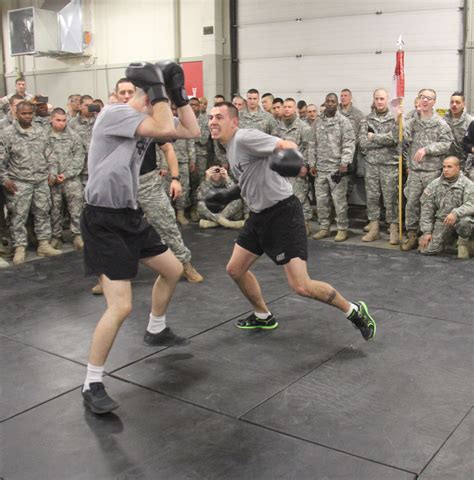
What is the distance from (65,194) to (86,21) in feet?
27.0

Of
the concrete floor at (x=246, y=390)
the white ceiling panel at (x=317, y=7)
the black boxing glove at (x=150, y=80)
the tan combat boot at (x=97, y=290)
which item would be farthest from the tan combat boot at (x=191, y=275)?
the white ceiling panel at (x=317, y=7)

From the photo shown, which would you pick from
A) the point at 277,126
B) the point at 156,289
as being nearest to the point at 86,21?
the point at 277,126

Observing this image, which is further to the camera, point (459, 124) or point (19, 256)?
point (459, 124)

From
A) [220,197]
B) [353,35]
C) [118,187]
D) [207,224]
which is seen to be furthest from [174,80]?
[353,35]

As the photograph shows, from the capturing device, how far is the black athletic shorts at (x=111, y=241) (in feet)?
12.1

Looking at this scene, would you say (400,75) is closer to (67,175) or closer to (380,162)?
(380,162)

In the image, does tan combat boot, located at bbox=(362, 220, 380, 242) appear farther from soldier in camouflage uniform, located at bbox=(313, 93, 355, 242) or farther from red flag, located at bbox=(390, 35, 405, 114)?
red flag, located at bbox=(390, 35, 405, 114)

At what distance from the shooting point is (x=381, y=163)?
859 centimetres

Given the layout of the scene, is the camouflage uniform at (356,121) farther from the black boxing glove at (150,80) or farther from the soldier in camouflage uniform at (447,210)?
the black boxing glove at (150,80)

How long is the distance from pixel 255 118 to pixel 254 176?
561 centimetres

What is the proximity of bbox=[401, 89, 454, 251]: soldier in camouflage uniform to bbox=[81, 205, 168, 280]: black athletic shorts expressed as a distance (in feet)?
16.2

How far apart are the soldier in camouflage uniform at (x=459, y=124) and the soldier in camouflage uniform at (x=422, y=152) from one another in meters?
0.34

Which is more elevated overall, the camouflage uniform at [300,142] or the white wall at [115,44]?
the white wall at [115,44]

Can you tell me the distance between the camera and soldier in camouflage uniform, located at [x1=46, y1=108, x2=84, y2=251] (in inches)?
323
